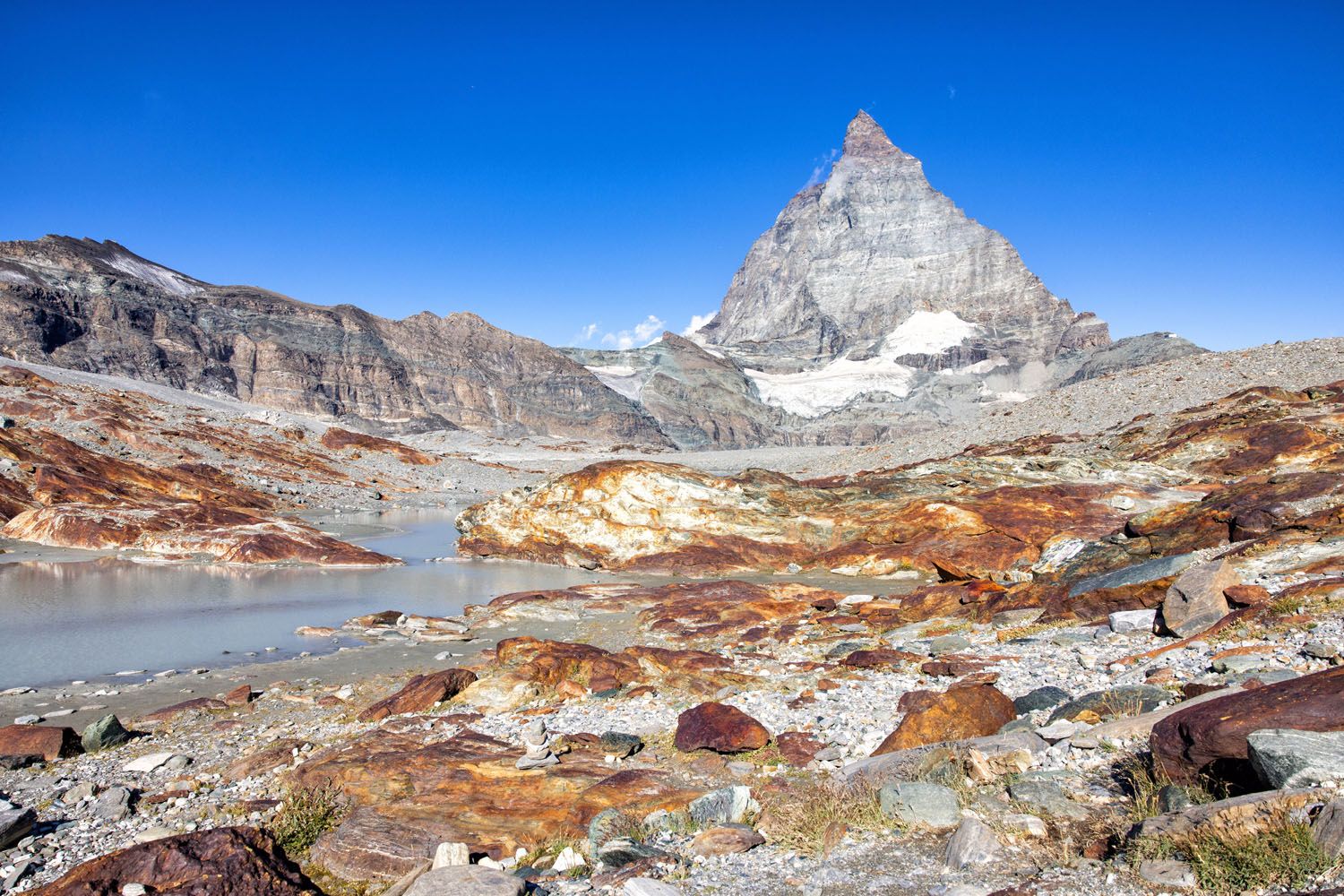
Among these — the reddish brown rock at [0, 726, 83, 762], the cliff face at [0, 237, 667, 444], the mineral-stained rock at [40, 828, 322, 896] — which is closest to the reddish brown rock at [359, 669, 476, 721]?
the reddish brown rock at [0, 726, 83, 762]

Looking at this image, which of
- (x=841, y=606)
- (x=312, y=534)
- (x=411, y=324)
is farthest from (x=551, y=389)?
(x=841, y=606)

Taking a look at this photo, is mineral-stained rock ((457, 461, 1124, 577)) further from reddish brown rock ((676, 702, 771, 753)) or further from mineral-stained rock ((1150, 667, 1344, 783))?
mineral-stained rock ((1150, 667, 1344, 783))

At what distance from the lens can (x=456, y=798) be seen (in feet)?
18.6

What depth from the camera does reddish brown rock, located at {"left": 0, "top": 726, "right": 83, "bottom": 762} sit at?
7090 mm

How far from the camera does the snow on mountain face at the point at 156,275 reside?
158 metres

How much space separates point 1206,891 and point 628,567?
57.9 ft

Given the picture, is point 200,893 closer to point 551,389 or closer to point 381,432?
point 381,432

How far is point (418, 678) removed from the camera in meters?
9.05

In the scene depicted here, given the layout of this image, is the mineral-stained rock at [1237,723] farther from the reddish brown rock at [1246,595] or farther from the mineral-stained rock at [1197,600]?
the reddish brown rock at [1246,595]

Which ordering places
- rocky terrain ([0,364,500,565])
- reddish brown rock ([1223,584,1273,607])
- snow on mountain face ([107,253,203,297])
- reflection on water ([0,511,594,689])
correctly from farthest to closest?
snow on mountain face ([107,253,203,297]) → rocky terrain ([0,364,500,565]) → reflection on water ([0,511,594,689]) → reddish brown rock ([1223,584,1273,607])

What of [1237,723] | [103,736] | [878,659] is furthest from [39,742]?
[1237,723]

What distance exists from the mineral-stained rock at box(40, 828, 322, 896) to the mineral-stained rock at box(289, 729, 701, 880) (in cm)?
46

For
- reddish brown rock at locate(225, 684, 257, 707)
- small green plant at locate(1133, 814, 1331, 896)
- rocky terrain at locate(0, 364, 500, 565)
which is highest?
rocky terrain at locate(0, 364, 500, 565)

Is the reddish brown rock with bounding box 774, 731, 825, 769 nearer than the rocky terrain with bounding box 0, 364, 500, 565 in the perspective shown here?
Yes
